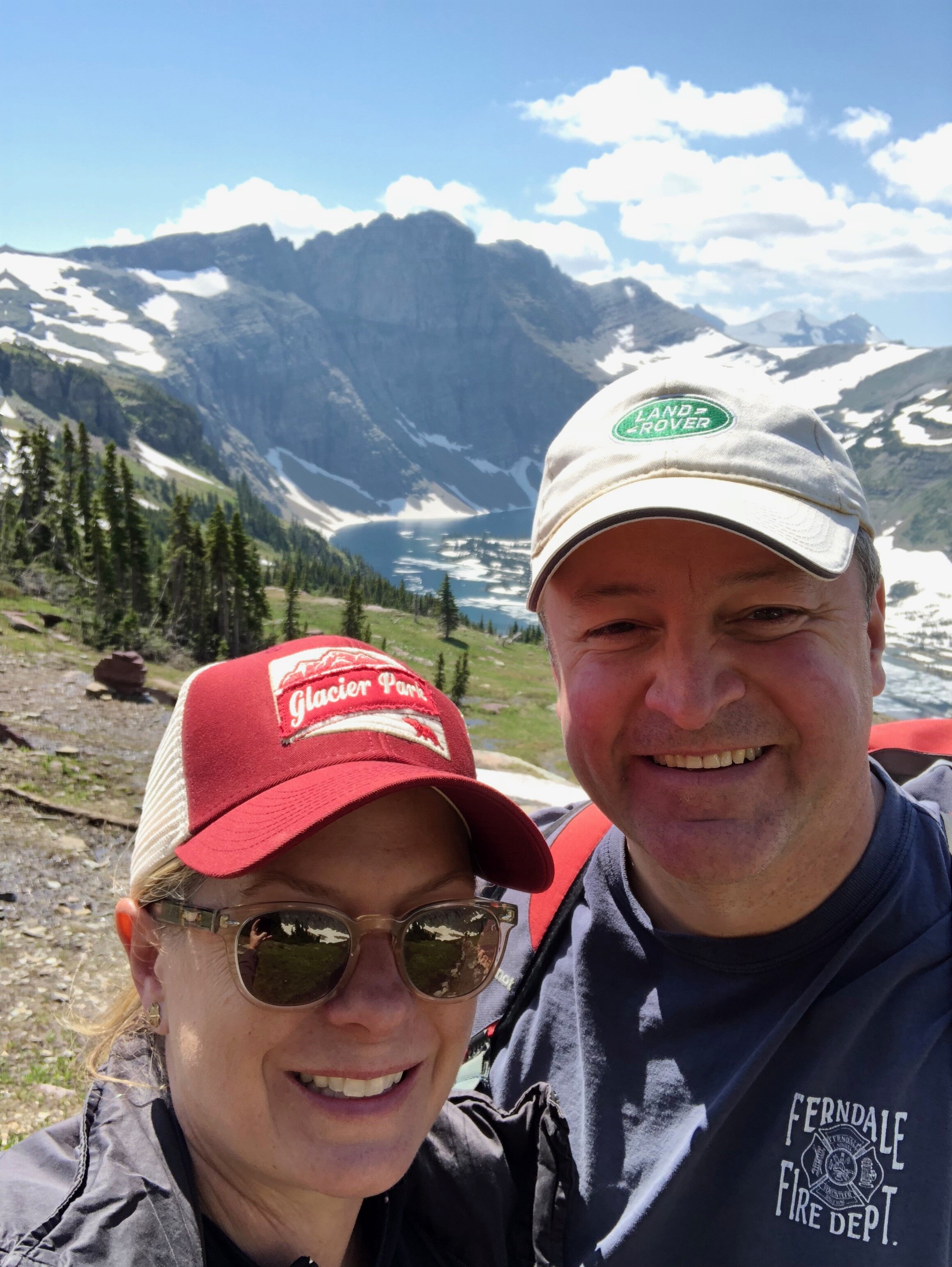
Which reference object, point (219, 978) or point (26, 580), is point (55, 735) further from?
point (26, 580)

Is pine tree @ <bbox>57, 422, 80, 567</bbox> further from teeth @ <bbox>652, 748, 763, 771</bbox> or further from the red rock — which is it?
teeth @ <bbox>652, 748, 763, 771</bbox>

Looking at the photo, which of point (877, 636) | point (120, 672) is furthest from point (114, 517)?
point (877, 636)

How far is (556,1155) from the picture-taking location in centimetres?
278

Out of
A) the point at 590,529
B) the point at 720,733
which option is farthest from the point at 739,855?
the point at 590,529

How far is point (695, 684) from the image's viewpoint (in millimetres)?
2646

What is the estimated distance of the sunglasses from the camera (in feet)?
6.93

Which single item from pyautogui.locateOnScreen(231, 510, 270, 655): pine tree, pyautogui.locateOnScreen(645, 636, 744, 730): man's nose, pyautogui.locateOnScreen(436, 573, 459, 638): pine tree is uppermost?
pyautogui.locateOnScreen(645, 636, 744, 730): man's nose

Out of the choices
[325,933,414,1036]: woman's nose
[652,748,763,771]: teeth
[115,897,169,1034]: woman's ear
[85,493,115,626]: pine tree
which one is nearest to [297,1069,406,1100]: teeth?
[325,933,414,1036]: woman's nose

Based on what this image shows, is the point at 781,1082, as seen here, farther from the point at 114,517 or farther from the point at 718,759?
the point at 114,517

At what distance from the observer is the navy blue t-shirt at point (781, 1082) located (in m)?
2.28

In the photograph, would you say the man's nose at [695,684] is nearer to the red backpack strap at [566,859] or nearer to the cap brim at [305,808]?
the cap brim at [305,808]

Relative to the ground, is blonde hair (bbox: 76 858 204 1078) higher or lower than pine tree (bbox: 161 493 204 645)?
higher

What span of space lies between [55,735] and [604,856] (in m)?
15.9

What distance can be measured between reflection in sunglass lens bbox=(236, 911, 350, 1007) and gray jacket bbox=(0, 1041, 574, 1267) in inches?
15.6
